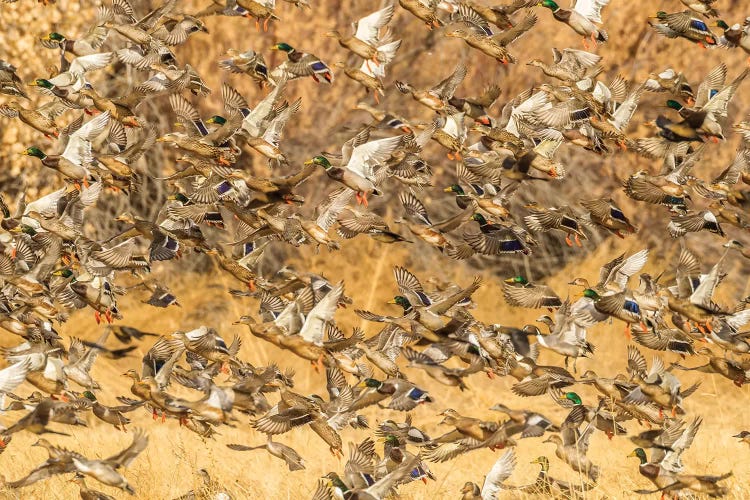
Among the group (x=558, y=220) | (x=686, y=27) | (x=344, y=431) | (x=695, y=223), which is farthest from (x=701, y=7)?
(x=344, y=431)

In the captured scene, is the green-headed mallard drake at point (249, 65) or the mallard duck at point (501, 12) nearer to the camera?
the mallard duck at point (501, 12)

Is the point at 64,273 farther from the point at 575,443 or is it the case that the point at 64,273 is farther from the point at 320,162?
the point at 575,443

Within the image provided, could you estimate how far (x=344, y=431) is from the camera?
664 inches

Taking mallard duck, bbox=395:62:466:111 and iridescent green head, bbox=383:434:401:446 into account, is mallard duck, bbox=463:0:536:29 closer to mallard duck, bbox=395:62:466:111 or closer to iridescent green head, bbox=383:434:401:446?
mallard duck, bbox=395:62:466:111

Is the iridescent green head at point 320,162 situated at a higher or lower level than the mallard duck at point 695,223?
higher

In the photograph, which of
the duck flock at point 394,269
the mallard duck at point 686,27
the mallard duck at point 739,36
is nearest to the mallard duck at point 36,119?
the duck flock at point 394,269

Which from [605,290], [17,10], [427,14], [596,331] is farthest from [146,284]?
[17,10]

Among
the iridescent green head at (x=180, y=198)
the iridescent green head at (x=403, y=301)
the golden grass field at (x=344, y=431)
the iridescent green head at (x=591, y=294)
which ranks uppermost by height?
the iridescent green head at (x=591, y=294)

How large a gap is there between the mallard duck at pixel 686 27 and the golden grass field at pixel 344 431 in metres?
4.08

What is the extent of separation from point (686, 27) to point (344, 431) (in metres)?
6.38

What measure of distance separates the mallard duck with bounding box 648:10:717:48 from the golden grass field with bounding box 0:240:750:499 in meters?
4.08

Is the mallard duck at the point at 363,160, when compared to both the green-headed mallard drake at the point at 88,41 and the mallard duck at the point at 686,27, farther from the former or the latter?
the green-headed mallard drake at the point at 88,41

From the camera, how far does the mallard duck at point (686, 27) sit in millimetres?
13656

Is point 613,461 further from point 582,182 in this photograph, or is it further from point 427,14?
point 582,182
